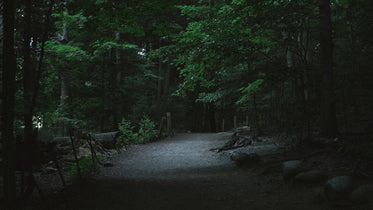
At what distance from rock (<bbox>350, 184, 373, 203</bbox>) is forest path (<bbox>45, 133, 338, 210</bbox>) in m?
0.54

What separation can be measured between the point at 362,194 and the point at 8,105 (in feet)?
17.0

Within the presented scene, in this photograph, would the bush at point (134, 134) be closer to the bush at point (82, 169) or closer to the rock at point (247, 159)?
the bush at point (82, 169)

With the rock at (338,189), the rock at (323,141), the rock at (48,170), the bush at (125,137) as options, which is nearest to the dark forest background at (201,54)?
the rock at (323,141)

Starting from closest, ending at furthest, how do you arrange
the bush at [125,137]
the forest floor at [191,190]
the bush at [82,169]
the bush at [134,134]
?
the forest floor at [191,190] → the bush at [82,169] → the bush at [125,137] → the bush at [134,134]

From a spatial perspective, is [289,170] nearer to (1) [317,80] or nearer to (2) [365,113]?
(1) [317,80]

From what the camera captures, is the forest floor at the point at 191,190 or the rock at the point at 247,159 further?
the rock at the point at 247,159

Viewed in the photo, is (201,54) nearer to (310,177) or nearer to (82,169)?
(82,169)

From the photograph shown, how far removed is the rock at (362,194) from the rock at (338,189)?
126 mm

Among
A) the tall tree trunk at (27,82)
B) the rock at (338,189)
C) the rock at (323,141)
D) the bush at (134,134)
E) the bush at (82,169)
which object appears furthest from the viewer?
the bush at (134,134)

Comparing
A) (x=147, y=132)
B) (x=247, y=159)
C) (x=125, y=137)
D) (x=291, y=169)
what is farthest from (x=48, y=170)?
(x=147, y=132)

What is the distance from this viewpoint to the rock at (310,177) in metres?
5.37

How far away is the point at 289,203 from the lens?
189 inches

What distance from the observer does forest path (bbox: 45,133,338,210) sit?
200 inches

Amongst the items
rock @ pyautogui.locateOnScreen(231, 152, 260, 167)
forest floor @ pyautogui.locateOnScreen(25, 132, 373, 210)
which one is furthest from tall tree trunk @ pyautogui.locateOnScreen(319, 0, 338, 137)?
rock @ pyautogui.locateOnScreen(231, 152, 260, 167)
